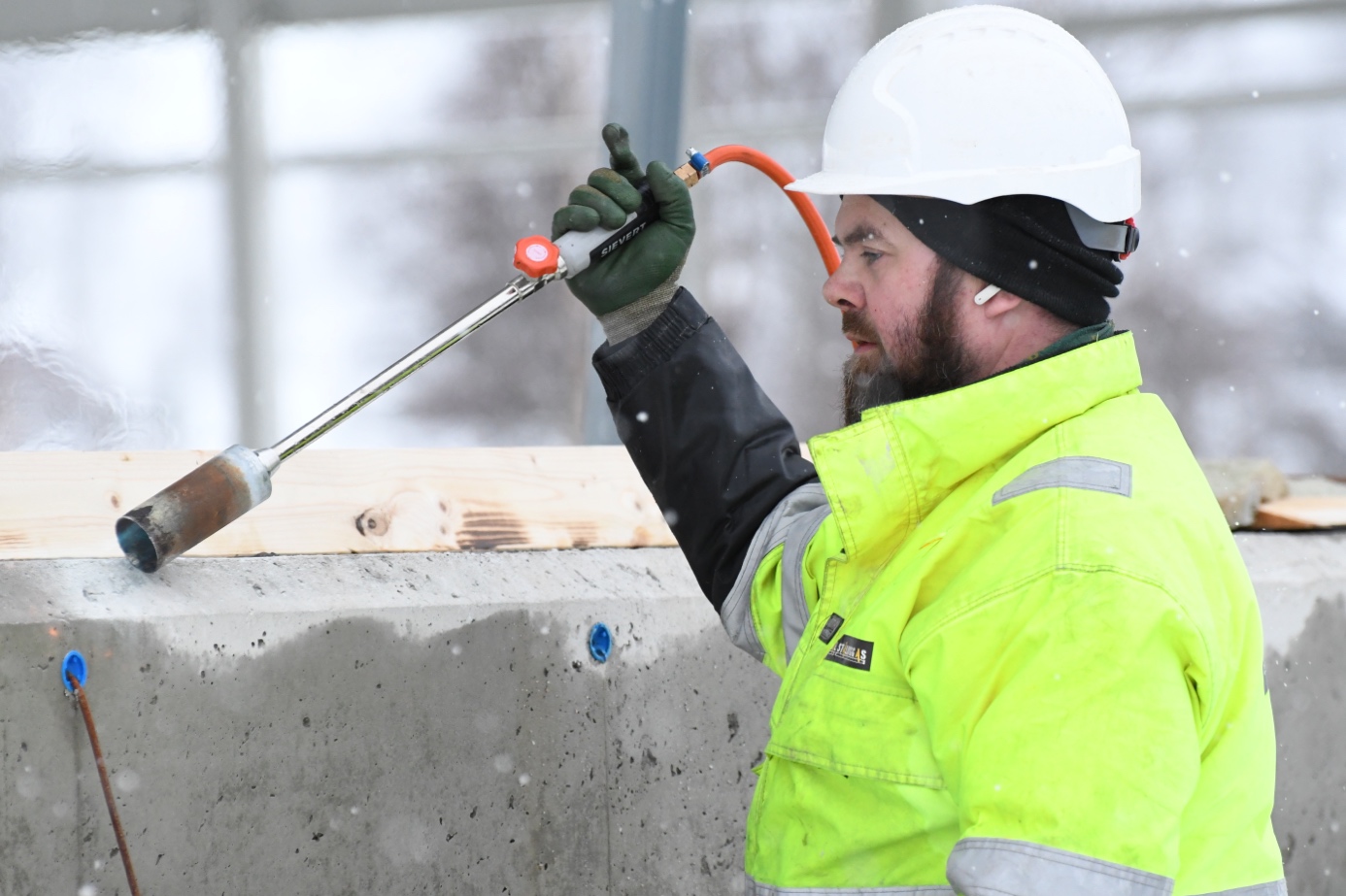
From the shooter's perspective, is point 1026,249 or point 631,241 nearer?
point 1026,249

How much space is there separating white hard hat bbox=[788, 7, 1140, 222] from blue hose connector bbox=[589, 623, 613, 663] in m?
1.12

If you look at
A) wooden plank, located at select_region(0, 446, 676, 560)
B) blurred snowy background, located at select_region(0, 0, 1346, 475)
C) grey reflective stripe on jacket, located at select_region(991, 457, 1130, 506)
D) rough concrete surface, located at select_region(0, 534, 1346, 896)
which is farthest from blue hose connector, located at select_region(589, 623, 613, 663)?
blurred snowy background, located at select_region(0, 0, 1346, 475)

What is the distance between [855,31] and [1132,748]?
4.90 m

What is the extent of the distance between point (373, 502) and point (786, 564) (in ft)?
3.25

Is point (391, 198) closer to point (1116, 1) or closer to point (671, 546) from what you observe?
point (671, 546)

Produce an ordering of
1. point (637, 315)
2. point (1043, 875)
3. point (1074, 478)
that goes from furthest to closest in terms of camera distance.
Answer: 1. point (637, 315)
2. point (1074, 478)
3. point (1043, 875)

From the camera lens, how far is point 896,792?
1323 mm

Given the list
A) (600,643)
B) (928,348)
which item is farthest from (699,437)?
(600,643)

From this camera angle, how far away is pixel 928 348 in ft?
5.32

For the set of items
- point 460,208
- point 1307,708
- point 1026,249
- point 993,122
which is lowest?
point 1307,708

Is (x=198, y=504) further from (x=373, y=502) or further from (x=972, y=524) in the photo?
(x=972, y=524)

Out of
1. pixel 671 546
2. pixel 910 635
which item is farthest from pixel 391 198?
pixel 910 635

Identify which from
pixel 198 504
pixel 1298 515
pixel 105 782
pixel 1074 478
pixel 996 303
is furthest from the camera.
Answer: pixel 1298 515

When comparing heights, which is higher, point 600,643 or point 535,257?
point 535,257
